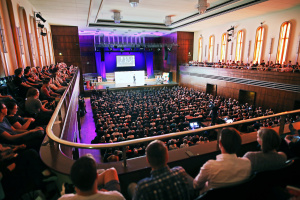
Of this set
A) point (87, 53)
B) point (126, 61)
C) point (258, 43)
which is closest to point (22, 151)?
point (258, 43)

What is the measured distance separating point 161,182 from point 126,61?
27192 millimetres

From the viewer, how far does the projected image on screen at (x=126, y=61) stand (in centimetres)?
2722

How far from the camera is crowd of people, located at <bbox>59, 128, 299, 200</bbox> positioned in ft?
4.64

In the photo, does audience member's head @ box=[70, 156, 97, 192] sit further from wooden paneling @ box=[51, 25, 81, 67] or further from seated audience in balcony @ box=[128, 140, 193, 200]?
wooden paneling @ box=[51, 25, 81, 67]

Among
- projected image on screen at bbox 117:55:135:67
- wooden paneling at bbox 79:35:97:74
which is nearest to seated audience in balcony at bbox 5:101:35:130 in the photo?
wooden paneling at bbox 79:35:97:74

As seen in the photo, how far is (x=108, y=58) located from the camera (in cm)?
2681

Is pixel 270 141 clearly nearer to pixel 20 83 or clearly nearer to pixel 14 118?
pixel 14 118

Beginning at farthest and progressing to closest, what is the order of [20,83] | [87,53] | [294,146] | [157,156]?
[87,53] < [20,83] < [294,146] < [157,156]

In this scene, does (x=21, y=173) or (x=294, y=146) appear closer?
(x=21, y=173)

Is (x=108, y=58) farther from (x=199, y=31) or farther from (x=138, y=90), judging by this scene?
(x=199, y=31)

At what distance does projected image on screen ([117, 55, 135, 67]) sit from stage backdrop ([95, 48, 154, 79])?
→ 1.75ft

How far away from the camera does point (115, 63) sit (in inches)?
1073

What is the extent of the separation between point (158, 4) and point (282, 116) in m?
12.1

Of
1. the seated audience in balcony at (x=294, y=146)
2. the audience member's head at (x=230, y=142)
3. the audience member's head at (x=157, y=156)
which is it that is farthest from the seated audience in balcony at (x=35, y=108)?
the seated audience in balcony at (x=294, y=146)
